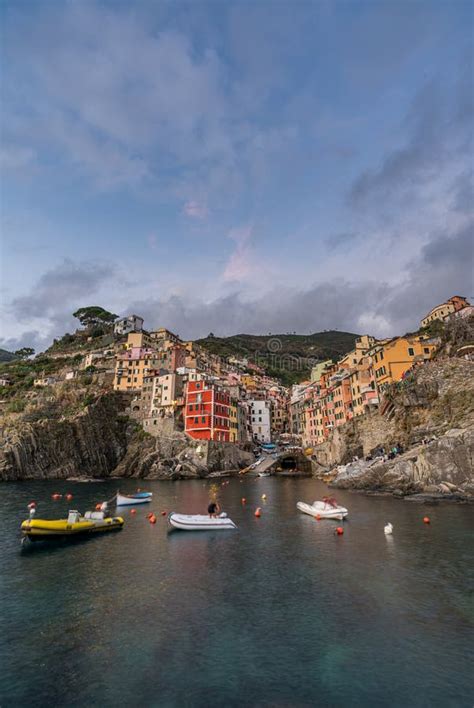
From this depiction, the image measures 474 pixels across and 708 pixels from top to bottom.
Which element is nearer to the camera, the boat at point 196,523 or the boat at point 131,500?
the boat at point 196,523

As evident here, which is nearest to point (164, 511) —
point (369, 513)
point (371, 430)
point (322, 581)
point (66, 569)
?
point (66, 569)

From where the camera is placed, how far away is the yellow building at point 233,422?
81694mm

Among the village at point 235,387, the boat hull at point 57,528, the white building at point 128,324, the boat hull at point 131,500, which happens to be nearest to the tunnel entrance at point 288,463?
the village at point 235,387

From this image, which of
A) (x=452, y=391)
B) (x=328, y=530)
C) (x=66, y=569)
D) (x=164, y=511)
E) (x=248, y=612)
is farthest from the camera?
(x=452, y=391)

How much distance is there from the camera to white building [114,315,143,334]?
127 meters

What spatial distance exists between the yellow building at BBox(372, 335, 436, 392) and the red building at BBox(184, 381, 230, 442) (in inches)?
1300

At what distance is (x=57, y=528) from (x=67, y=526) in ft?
2.17

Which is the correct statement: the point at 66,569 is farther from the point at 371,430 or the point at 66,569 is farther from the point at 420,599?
the point at 371,430

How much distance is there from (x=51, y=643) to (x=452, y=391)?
162ft

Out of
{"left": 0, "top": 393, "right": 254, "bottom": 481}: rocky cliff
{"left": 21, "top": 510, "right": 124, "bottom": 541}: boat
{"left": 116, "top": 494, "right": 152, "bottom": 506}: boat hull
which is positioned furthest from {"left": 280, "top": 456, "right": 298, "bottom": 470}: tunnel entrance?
{"left": 21, "top": 510, "right": 124, "bottom": 541}: boat

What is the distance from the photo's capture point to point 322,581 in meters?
17.6

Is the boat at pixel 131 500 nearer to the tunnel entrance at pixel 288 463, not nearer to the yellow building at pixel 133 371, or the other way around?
the tunnel entrance at pixel 288 463

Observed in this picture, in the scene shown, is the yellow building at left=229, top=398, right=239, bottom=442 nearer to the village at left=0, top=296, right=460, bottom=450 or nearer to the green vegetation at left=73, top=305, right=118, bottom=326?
the village at left=0, top=296, right=460, bottom=450

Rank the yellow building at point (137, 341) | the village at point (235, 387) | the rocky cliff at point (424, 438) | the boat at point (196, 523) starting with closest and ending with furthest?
the boat at point (196, 523) → the rocky cliff at point (424, 438) → the village at point (235, 387) → the yellow building at point (137, 341)
